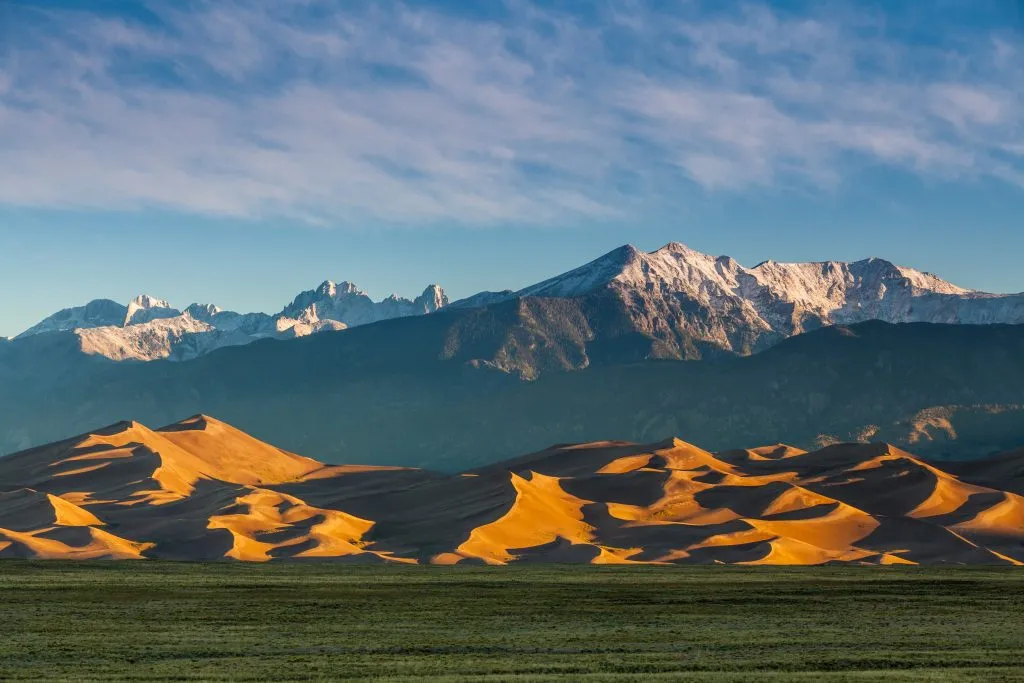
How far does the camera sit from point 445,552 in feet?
475

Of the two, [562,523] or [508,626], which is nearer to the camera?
[508,626]

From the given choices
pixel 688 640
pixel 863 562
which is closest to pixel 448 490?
pixel 863 562

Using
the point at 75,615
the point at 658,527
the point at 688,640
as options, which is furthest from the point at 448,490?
the point at 688,640

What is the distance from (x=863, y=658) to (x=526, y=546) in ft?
323

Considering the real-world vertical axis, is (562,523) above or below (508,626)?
above

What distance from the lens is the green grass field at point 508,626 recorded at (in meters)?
50.8

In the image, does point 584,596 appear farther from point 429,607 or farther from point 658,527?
point 658,527

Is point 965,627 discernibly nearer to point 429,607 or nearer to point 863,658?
point 863,658

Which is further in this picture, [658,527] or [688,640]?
[658,527]

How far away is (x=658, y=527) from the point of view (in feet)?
529

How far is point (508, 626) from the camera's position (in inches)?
2638

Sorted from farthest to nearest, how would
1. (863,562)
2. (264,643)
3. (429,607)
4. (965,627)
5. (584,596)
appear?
(863,562)
(584,596)
(429,607)
(965,627)
(264,643)

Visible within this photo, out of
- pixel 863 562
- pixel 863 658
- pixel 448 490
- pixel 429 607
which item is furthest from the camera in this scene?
pixel 448 490

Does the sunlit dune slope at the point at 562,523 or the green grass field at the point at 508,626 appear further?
the sunlit dune slope at the point at 562,523
